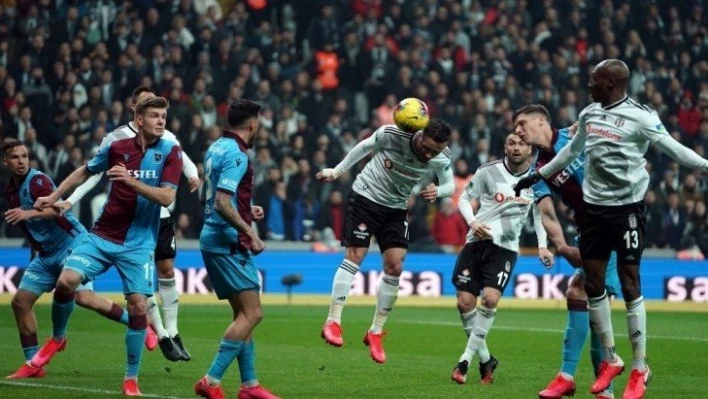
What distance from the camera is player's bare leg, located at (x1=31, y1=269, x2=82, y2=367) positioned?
10.8 metres

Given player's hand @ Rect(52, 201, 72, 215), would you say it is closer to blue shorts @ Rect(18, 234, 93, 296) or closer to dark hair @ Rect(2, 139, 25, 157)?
blue shorts @ Rect(18, 234, 93, 296)

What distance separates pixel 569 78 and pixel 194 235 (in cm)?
937

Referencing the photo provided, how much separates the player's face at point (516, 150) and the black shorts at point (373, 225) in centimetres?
124

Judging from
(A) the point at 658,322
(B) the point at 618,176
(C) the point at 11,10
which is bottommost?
(A) the point at 658,322

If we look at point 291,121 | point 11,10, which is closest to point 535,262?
point 291,121

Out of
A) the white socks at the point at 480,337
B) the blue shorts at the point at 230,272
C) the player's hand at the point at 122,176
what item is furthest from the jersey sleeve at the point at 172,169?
the white socks at the point at 480,337

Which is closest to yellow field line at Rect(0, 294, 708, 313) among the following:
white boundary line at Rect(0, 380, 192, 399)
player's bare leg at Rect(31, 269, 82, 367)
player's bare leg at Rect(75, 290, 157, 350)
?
player's bare leg at Rect(75, 290, 157, 350)

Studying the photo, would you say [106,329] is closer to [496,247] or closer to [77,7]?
[496,247]

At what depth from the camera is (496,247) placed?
12.7m

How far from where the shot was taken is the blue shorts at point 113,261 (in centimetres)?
1073

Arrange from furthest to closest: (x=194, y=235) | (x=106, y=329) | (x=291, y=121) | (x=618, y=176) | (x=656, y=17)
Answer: (x=656, y=17) < (x=291, y=121) < (x=194, y=235) < (x=106, y=329) < (x=618, y=176)

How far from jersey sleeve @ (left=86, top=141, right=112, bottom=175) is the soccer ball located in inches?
117

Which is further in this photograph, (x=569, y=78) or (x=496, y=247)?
(x=569, y=78)

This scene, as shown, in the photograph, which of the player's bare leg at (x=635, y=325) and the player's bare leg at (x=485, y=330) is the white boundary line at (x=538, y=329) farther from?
the player's bare leg at (x=635, y=325)
